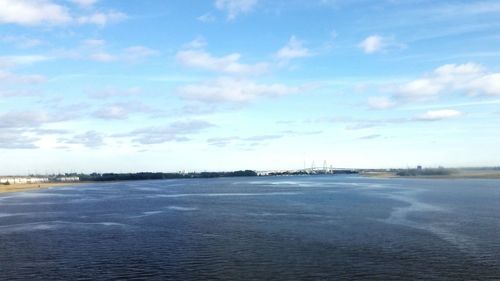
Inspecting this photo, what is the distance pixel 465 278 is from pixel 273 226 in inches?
864

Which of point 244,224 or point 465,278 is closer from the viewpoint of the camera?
point 465,278

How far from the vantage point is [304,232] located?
42875 millimetres

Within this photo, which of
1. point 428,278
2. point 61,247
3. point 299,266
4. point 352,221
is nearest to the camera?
point 428,278

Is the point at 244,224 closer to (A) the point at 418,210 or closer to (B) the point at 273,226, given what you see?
(B) the point at 273,226

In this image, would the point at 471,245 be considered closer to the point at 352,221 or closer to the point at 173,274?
the point at 352,221

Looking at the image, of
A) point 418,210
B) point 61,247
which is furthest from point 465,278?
point 418,210

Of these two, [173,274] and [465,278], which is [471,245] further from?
[173,274]

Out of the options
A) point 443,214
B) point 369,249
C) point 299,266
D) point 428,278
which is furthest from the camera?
point 443,214

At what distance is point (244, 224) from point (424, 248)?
18.5m

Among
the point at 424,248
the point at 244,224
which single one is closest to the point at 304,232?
the point at 244,224

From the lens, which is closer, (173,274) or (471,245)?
(173,274)

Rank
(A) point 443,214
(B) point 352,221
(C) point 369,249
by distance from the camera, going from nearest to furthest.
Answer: (C) point 369,249, (B) point 352,221, (A) point 443,214

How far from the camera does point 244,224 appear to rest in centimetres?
4838

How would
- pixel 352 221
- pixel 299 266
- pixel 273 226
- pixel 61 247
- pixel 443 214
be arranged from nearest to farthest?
pixel 299 266, pixel 61 247, pixel 273 226, pixel 352 221, pixel 443 214
